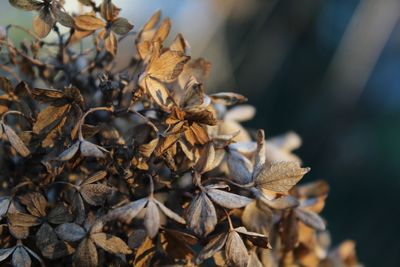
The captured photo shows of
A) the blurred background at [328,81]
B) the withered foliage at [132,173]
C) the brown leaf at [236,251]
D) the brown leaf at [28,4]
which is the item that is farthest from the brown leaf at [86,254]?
the blurred background at [328,81]

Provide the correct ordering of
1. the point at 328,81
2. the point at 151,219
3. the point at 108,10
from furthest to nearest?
the point at 328,81, the point at 108,10, the point at 151,219

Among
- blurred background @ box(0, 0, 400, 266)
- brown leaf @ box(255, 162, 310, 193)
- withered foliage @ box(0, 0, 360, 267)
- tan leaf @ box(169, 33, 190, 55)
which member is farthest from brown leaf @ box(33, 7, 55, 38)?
blurred background @ box(0, 0, 400, 266)

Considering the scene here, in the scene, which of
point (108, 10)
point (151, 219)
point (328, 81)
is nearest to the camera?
point (151, 219)

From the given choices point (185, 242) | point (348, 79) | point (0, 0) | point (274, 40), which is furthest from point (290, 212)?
point (274, 40)

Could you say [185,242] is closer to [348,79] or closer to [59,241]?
[59,241]

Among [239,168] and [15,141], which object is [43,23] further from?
[239,168]

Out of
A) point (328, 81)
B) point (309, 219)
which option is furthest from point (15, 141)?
point (328, 81)
